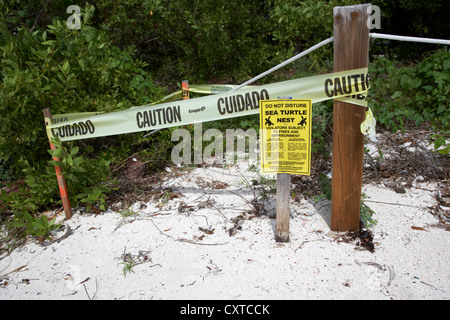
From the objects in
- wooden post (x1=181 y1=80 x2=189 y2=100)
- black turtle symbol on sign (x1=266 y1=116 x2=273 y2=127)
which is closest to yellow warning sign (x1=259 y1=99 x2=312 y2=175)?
black turtle symbol on sign (x1=266 y1=116 x2=273 y2=127)

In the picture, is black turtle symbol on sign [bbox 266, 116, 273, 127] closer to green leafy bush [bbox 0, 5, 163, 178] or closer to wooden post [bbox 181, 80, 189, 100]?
green leafy bush [bbox 0, 5, 163, 178]

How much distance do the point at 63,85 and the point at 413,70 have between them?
497cm

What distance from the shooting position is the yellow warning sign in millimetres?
2789

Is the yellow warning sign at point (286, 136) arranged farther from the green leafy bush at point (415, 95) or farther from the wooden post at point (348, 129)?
the green leafy bush at point (415, 95)

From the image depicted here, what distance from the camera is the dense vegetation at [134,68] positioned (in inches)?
147

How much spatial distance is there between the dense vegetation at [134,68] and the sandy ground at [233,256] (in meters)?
0.50

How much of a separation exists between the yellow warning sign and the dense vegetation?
1734 millimetres

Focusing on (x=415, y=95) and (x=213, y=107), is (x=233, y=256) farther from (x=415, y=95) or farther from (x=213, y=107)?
(x=415, y=95)

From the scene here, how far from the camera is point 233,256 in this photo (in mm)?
Result: 2965

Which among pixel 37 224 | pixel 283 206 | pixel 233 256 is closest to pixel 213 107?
pixel 283 206

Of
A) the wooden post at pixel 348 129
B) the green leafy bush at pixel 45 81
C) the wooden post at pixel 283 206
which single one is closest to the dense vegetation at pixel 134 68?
the green leafy bush at pixel 45 81
